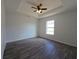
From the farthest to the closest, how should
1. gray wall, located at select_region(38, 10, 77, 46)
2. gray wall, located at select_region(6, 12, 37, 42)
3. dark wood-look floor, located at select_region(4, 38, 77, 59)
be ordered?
gray wall, located at select_region(6, 12, 37, 42), gray wall, located at select_region(38, 10, 77, 46), dark wood-look floor, located at select_region(4, 38, 77, 59)

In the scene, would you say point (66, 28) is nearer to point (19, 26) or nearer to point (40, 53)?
point (40, 53)

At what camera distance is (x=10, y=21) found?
6.42 meters

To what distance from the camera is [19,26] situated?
7.32m

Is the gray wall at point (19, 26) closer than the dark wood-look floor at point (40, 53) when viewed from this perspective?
No

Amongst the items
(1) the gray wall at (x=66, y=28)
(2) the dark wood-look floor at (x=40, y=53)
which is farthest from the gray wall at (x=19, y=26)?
(1) the gray wall at (x=66, y=28)

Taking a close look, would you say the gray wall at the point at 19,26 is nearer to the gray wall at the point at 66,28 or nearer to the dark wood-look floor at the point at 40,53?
the dark wood-look floor at the point at 40,53

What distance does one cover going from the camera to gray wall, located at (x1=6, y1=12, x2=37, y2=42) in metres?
6.35

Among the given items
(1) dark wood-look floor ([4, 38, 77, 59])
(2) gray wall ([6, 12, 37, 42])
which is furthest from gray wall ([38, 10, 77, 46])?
(2) gray wall ([6, 12, 37, 42])

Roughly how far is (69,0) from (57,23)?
2806 millimetres

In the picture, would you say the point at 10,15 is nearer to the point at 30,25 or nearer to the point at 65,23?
the point at 30,25

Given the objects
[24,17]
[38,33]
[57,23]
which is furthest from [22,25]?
[57,23]

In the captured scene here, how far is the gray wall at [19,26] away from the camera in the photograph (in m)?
6.35

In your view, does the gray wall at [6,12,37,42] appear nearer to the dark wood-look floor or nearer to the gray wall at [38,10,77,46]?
the dark wood-look floor

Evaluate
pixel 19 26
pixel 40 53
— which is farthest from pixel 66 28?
pixel 19 26
